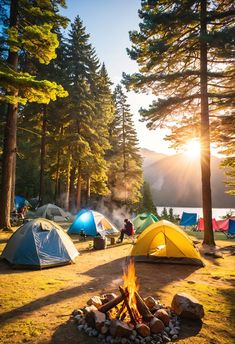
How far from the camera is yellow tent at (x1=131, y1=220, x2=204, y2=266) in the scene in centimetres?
1030

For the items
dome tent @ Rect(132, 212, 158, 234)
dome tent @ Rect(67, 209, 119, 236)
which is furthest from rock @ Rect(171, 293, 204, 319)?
dome tent @ Rect(132, 212, 158, 234)

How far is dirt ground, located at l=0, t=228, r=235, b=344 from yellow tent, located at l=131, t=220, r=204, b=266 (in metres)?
0.37

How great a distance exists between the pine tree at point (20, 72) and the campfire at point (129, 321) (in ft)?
24.2

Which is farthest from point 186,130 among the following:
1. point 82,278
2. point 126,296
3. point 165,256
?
point 126,296

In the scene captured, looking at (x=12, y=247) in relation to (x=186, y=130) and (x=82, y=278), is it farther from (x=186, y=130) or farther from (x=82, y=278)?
(x=186, y=130)

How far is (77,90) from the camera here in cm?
2722

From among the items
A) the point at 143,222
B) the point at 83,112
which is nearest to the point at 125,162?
the point at 83,112

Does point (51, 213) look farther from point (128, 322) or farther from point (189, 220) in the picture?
point (128, 322)

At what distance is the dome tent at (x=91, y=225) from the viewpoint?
16.5 meters

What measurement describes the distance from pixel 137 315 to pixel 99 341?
2.68 ft

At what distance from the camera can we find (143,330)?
4.54m

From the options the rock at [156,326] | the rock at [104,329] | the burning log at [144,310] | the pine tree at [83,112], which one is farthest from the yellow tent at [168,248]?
the pine tree at [83,112]

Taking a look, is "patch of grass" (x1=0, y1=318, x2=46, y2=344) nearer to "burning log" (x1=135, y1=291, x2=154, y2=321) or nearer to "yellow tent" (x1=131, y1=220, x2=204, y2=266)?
"burning log" (x1=135, y1=291, x2=154, y2=321)

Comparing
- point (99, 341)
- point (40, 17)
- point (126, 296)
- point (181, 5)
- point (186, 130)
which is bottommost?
point (99, 341)
